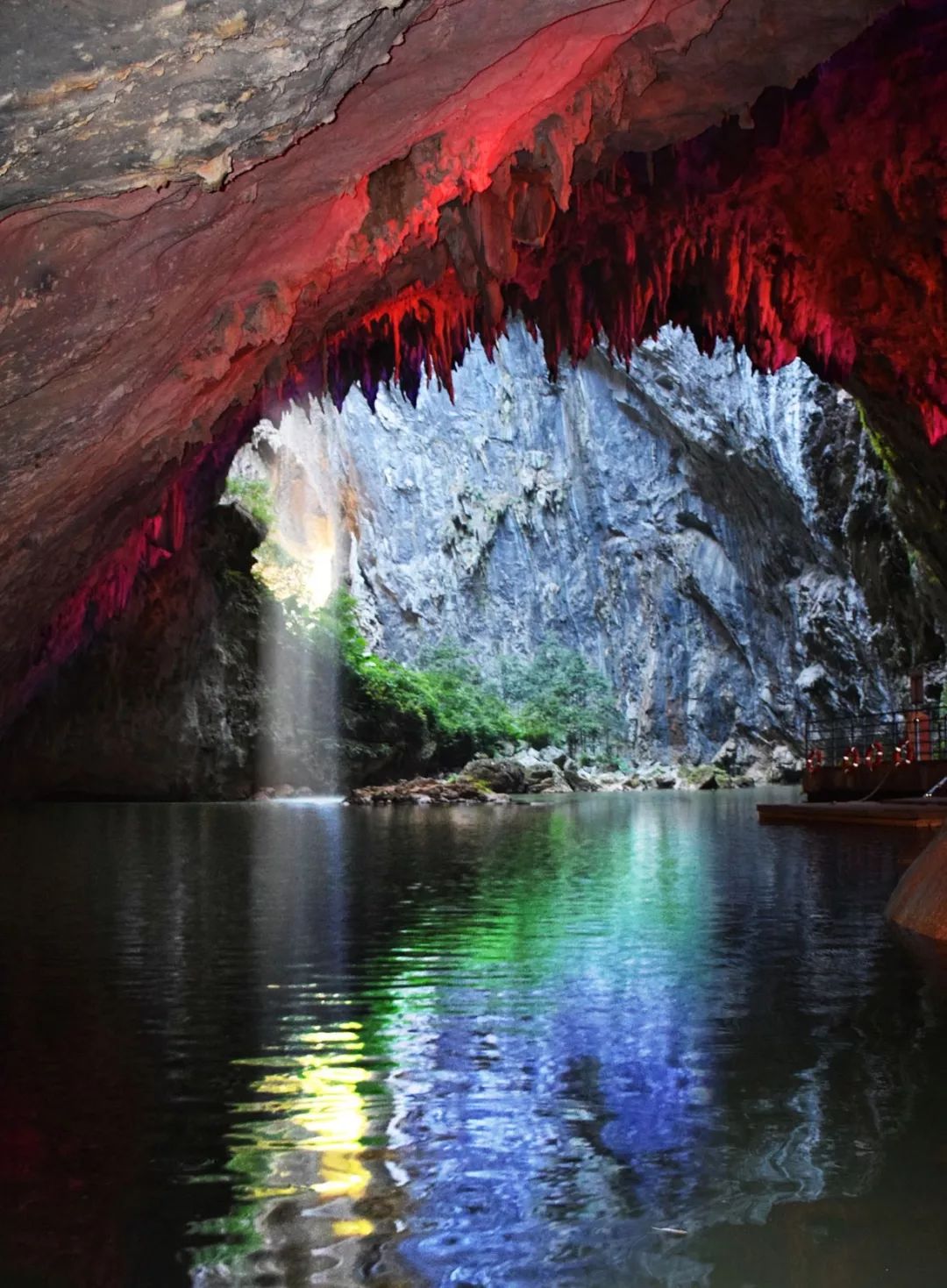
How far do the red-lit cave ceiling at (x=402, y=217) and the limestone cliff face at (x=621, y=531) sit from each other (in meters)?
30.7

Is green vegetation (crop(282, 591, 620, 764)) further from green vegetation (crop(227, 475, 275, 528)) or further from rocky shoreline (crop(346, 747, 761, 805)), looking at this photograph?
green vegetation (crop(227, 475, 275, 528))

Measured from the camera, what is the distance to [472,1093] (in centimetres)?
411

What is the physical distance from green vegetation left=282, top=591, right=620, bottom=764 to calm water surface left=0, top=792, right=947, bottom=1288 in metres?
29.5

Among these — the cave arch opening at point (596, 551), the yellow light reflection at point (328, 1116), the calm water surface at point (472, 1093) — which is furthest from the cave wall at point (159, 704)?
the yellow light reflection at point (328, 1116)

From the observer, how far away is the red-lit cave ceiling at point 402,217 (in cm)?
305

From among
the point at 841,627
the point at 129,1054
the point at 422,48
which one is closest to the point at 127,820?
the point at 129,1054

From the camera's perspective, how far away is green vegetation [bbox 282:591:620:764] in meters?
39.3

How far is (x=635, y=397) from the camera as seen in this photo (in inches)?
2242

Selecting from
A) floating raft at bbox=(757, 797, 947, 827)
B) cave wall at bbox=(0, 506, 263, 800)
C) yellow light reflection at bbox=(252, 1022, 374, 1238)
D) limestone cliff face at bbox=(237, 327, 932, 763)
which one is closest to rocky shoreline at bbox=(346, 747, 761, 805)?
cave wall at bbox=(0, 506, 263, 800)

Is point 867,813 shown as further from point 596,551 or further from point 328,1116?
point 596,551

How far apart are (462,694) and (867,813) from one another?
129ft

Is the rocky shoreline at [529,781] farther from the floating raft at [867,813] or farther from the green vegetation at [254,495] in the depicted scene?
the floating raft at [867,813]

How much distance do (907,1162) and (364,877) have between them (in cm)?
799

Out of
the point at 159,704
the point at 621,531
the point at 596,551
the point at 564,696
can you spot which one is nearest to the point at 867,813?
the point at 159,704
